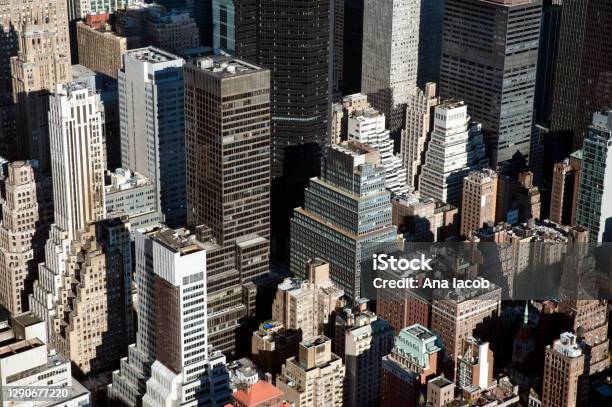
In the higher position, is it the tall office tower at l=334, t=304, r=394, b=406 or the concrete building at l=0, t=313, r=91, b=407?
the concrete building at l=0, t=313, r=91, b=407

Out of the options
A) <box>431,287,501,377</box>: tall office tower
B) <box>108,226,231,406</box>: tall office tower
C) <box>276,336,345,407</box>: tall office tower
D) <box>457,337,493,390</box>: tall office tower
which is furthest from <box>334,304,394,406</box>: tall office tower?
<box>108,226,231,406</box>: tall office tower

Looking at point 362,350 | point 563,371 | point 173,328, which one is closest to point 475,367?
point 563,371

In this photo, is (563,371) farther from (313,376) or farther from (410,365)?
(313,376)

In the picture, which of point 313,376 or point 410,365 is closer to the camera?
point 313,376

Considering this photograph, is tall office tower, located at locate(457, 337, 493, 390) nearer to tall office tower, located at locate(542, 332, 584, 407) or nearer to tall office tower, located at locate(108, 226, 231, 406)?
tall office tower, located at locate(542, 332, 584, 407)

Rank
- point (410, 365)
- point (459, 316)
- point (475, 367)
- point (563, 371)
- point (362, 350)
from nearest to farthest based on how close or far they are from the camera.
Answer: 1. point (563, 371)
2. point (475, 367)
3. point (410, 365)
4. point (362, 350)
5. point (459, 316)

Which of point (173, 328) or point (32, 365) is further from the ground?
point (32, 365)

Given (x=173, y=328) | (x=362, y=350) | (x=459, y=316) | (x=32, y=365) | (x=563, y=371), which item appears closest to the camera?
(x=32, y=365)
